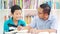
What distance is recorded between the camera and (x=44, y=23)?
42.0 inches

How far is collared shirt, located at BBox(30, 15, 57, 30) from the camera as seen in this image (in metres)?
1.06

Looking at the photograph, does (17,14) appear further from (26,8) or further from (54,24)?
(54,24)

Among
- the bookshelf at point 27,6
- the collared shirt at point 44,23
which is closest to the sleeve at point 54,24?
the collared shirt at point 44,23

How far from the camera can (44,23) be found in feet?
3.50


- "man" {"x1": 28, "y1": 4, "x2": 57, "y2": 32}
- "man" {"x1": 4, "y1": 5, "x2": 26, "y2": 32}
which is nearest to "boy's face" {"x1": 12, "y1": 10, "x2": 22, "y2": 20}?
"man" {"x1": 4, "y1": 5, "x2": 26, "y2": 32}

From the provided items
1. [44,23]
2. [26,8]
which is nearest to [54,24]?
[44,23]

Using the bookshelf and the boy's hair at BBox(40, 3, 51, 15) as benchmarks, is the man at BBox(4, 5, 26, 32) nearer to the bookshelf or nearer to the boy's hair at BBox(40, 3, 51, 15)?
the bookshelf

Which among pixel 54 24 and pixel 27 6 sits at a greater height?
pixel 27 6

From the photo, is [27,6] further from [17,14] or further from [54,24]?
[54,24]

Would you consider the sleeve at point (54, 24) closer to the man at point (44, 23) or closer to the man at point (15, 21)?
the man at point (44, 23)

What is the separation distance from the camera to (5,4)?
104cm

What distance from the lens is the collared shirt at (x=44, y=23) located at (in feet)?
3.49

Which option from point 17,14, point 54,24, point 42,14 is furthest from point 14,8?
point 54,24

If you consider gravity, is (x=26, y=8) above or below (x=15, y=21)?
above
